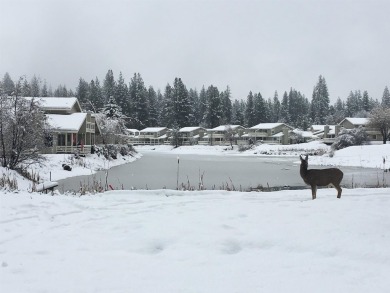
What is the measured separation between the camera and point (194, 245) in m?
5.97

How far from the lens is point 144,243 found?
239 inches

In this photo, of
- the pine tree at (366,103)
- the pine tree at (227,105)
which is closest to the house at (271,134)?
the pine tree at (227,105)

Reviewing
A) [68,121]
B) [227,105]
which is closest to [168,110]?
[227,105]

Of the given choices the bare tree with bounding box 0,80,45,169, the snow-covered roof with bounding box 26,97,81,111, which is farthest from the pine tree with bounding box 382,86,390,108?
the bare tree with bounding box 0,80,45,169

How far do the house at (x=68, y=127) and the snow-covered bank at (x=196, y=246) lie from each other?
1450 inches

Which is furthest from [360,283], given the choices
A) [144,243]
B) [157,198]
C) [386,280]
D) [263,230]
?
[157,198]

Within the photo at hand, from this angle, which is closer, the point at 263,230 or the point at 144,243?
the point at 144,243

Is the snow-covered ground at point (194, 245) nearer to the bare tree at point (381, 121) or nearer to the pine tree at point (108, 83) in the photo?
the bare tree at point (381, 121)

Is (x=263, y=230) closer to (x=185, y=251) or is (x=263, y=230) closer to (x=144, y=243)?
(x=185, y=251)

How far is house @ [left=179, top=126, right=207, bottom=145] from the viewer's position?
102 meters

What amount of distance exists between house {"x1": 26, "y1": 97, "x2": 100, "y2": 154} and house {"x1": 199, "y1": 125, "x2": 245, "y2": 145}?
4674 cm

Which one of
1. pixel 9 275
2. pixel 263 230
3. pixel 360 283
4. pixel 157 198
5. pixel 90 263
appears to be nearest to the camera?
pixel 360 283

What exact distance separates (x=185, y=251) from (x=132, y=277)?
118 centimetres

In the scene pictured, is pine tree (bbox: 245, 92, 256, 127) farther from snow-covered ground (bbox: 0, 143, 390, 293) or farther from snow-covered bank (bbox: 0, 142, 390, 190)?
snow-covered ground (bbox: 0, 143, 390, 293)
